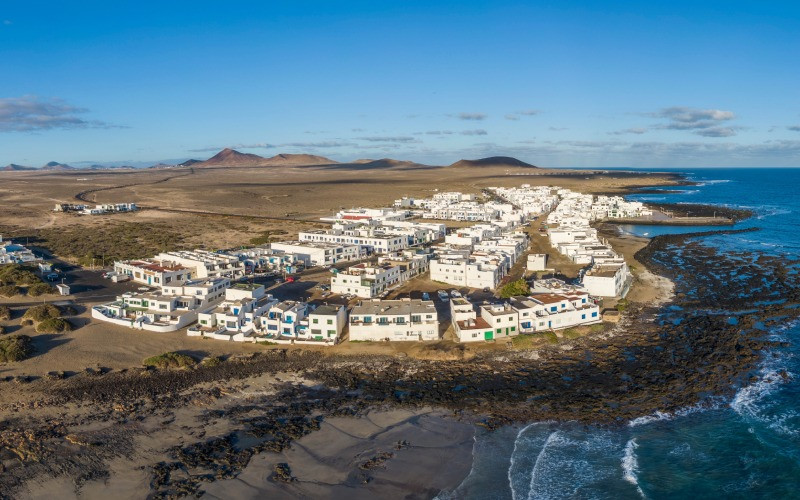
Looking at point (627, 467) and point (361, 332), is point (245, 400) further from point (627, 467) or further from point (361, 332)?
A: point (627, 467)

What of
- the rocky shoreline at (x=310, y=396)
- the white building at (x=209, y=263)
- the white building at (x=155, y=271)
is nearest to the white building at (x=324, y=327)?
the rocky shoreline at (x=310, y=396)

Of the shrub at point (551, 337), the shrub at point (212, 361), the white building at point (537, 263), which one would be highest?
the white building at point (537, 263)

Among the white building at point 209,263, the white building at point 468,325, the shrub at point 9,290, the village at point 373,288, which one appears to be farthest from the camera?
the white building at point 209,263

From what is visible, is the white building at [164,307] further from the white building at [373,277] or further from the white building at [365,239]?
the white building at [365,239]

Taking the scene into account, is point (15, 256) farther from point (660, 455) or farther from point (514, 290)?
point (660, 455)

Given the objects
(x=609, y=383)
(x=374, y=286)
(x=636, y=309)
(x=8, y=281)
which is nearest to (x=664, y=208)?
(x=636, y=309)

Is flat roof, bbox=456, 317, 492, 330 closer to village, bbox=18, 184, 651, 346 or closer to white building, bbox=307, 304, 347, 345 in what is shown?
village, bbox=18, 184, 651, 346

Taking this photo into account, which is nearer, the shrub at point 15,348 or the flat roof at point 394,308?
the shrub at point 15,348
